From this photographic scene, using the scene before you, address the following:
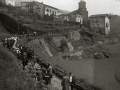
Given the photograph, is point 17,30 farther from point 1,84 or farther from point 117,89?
point 1,84

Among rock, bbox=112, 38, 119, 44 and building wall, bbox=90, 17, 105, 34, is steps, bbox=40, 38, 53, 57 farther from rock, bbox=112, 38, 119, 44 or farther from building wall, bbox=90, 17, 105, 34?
building wall, bbox=90, 17, 105, 34

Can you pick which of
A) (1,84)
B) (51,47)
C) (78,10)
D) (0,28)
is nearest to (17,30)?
(0,28)

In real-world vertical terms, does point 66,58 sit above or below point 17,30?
below

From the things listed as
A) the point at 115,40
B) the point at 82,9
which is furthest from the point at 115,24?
the point at 115,40

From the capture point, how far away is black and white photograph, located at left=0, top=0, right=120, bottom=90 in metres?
9.70

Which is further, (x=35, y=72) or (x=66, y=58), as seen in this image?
(x=66, y=58)

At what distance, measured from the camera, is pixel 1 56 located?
10.5 metres

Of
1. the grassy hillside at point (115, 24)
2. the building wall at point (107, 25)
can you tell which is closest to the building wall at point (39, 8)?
the building wall at point (107, 25)

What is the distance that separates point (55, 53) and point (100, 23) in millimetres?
31118

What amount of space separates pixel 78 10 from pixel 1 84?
Answer: 206ft

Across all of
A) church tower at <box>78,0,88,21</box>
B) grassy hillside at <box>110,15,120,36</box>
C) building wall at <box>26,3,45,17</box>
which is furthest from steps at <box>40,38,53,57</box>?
church tower at <box>78,0,88,21</box>

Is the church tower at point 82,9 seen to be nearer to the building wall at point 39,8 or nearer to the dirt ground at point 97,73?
the building wall at point 39,8

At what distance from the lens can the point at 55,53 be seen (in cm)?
3191

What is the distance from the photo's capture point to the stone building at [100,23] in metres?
56.5
